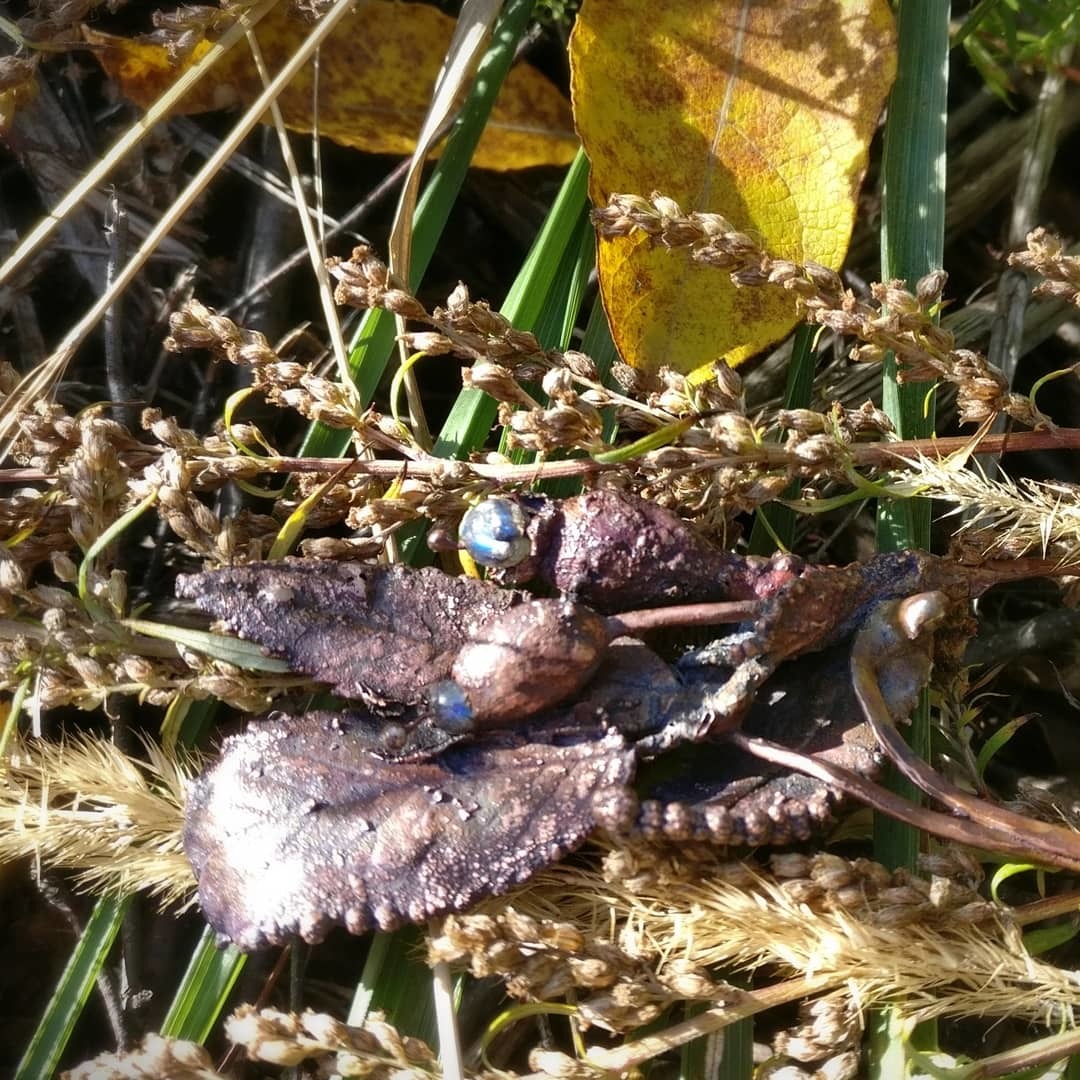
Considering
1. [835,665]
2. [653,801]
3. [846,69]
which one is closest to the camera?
[653,801]

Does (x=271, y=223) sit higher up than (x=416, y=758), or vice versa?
(x=271, y=223)

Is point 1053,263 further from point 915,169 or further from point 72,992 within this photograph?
point 72,992

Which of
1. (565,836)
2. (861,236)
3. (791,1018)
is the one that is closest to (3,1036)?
(565,836)

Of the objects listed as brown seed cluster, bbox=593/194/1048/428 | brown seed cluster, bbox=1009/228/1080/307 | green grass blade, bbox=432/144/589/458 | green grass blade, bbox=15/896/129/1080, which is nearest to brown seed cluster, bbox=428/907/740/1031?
green grass blade, bbox=15/896/129/1080

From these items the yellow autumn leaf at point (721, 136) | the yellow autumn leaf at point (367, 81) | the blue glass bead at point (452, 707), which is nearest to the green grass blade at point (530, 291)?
the yellow autumn leaf at point (721, 136)

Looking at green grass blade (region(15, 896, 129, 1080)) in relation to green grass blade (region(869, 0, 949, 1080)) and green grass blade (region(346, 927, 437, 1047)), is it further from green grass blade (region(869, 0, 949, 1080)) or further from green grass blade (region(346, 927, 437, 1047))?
green grass blade (region(869, 0, 949, 1080))

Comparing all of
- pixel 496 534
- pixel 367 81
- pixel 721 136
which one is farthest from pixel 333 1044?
pixel 367 81

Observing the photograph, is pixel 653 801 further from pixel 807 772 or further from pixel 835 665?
pixel 835 665
